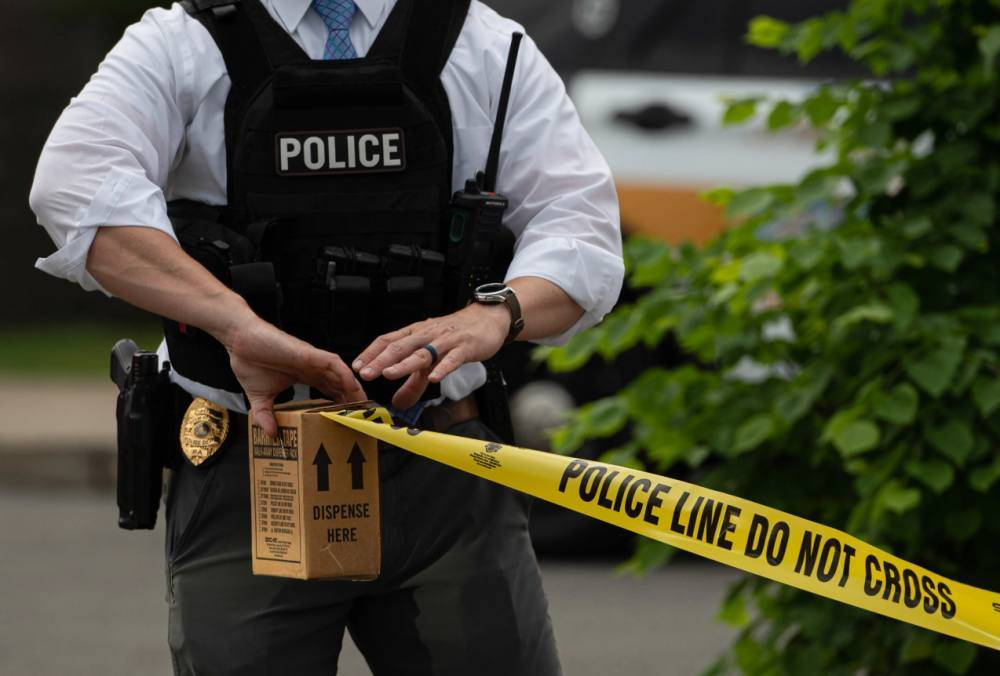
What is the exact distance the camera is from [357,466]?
2184mm

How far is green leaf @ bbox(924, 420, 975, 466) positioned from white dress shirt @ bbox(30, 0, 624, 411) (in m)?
1.07

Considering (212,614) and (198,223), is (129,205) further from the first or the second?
(212,614)

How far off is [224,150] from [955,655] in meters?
1.86

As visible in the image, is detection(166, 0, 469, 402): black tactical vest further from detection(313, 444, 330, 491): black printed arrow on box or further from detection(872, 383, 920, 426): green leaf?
detection(872, 383, 920, 426): green leaf

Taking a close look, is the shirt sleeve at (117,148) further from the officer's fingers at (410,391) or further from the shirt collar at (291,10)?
the officer's fingers at (410,391)

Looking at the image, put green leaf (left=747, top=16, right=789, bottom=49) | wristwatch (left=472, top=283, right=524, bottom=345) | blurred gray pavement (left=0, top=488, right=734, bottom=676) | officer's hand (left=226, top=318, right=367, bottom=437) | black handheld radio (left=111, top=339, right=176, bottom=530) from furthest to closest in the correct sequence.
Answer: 1. blurred gray pavement (left=0, top=488, right=734, bottom=676)
2. green leaf (left=747, top=16, right=789, bottom=49)
3. black handheld radio (left=111, top=339, right=176, bottom=530)
4. wristwatch (left=472, top=283, right=524, bottom=345)
5. officer's hand (left=226, top=318, right=367, bottom=437)

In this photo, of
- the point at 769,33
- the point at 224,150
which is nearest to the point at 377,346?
the point at 224,150

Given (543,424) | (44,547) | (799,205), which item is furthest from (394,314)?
(44,547)

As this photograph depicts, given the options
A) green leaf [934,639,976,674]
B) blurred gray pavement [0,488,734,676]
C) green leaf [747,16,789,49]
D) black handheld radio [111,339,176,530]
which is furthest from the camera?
blurred gray pavement [0,488,734,676]

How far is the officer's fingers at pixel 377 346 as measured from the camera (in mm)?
2137

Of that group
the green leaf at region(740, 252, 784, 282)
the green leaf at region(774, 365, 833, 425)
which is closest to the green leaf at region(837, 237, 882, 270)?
the green leaf at region(740, 252, 784, 282)

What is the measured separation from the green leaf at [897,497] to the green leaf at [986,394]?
0.20 metres

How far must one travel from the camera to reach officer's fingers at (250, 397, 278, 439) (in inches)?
84.7

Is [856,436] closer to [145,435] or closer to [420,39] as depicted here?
[420,39]
